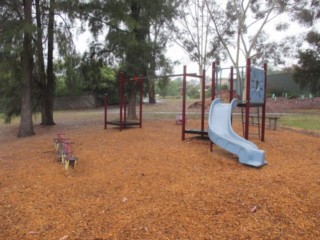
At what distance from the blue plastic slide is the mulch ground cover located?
174 mm

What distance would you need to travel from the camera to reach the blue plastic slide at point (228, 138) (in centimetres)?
484

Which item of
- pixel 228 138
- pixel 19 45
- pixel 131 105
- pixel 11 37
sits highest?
pixel 11 37

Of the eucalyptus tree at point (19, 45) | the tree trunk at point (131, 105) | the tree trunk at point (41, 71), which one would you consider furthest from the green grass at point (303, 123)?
Result: the tree trunk at point (41, 71)

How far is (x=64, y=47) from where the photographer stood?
964cm

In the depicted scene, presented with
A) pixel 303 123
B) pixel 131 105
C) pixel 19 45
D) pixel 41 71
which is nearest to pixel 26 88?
pixel 19 45

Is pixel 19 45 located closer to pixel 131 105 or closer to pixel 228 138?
pixel 131 105

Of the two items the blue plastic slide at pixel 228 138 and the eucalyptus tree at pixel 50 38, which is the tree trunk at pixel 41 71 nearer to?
the eucalyptus tree at pixel 50 38

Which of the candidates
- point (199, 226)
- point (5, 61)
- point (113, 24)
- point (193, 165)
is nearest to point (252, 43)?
point (113, 24)

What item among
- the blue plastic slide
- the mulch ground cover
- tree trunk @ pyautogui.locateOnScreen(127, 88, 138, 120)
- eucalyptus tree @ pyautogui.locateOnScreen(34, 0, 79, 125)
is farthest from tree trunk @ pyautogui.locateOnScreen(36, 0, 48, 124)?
the blue plastic slide

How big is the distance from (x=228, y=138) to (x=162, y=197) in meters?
2.44

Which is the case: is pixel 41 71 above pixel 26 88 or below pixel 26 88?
above

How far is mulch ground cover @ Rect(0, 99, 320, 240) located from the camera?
111 inches

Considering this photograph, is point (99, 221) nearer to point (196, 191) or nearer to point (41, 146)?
point (196, 191)

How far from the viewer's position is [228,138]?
18.3 feet
